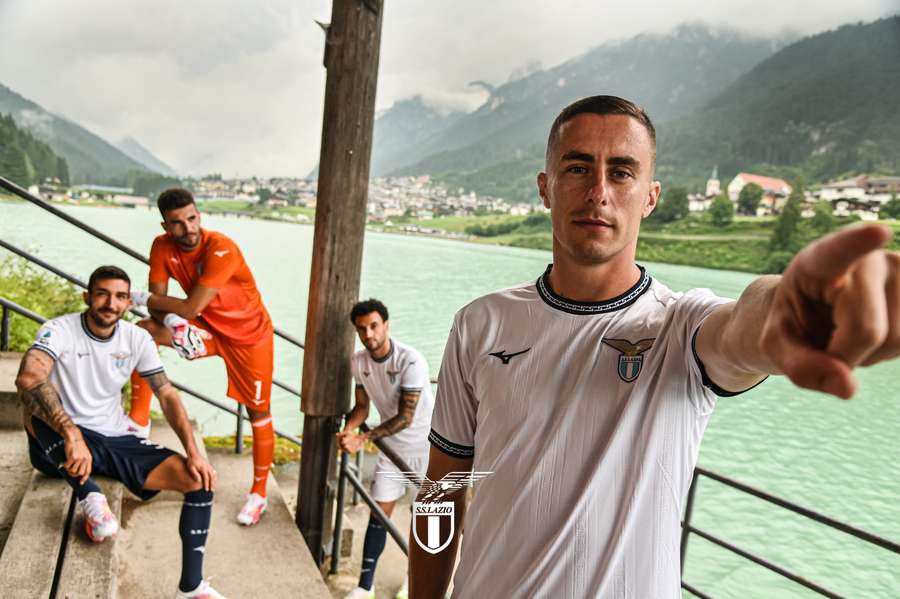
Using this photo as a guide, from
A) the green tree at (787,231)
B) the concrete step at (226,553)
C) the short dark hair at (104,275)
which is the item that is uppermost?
the green tree at (787,231)

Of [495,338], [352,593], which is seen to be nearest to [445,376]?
[495,338]

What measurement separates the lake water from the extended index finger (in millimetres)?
1407

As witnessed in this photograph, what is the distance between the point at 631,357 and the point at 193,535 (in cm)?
189

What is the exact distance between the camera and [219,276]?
249 cm

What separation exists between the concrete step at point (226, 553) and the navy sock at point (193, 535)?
20 centimetres

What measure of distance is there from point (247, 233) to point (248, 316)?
51.1 meters

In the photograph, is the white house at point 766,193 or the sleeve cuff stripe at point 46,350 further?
the white house at point 766,193

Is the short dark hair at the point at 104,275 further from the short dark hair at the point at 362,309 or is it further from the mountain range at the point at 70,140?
the mountain range at the point at 70,140

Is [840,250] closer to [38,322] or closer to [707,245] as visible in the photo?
[38,322]

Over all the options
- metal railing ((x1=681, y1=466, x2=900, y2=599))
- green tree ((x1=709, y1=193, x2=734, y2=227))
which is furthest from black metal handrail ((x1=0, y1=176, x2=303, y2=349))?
green tree ((x1=709, y1=193, x2=734, y2=227))

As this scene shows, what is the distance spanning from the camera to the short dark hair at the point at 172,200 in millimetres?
2375

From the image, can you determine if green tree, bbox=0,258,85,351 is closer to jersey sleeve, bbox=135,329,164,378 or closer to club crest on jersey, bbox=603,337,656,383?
jersey sleeve, bbox=135,329,164,378

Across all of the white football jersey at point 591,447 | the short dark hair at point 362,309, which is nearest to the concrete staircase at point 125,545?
the short dark hair at point 362,309

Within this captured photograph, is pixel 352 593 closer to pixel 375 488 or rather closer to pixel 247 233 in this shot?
pixel 375 488
